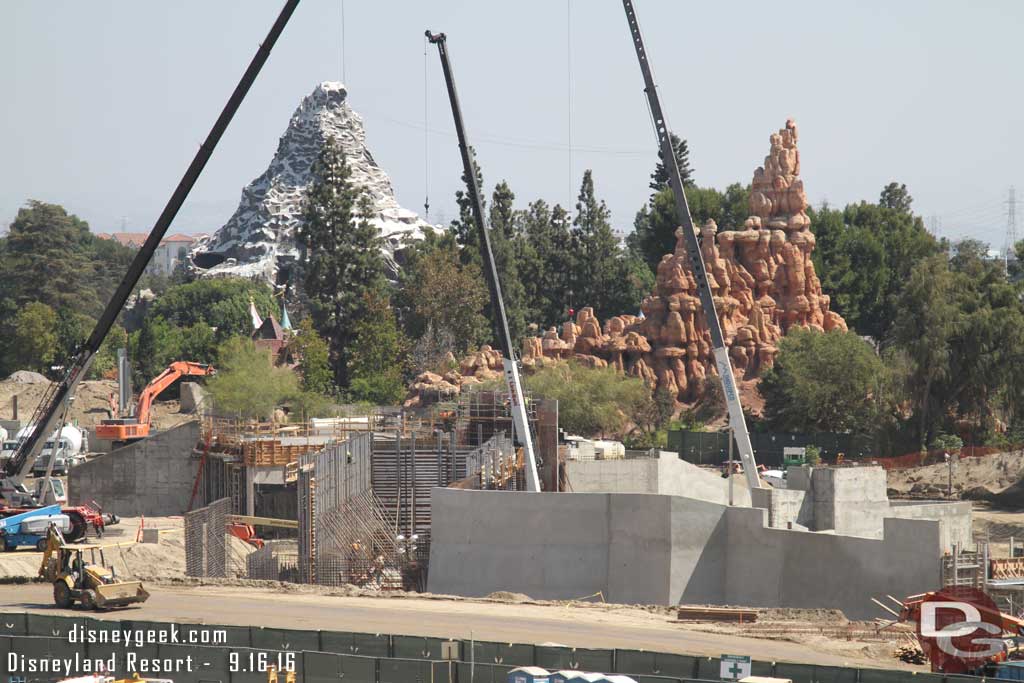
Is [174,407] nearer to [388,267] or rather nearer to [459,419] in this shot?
[459,419]

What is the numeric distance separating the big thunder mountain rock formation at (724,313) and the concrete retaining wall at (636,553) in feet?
138

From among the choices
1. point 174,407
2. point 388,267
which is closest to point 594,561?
point 174,407

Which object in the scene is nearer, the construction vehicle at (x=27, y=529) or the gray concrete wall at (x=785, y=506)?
the construction vehicle at (x=27, y=529)

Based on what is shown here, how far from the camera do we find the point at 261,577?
5028 centimetres

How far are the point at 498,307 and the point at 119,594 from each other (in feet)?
64.1

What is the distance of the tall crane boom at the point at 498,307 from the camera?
5050 centimetres

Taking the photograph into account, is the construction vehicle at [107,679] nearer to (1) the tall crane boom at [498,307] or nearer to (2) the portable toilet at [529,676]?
(2) the portable toilet at [529,676]

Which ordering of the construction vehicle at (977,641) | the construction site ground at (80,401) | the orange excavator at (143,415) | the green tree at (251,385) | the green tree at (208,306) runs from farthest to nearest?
the green tree at (208,306) → the construction site ground at (80,401) → the green tree at (251,385) → the orange excavator at (143,415) → the construction vehicle at (977,641)

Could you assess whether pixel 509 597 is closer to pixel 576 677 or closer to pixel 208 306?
pixel 576 677

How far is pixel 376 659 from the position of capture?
93.1ft

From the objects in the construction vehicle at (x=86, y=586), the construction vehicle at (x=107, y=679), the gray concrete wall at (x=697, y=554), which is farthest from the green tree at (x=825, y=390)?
the construction vehicle at (x=107, y=679)

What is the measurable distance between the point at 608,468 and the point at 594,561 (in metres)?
12.9

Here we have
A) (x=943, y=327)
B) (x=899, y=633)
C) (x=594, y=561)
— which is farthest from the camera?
(x=943, y=327)

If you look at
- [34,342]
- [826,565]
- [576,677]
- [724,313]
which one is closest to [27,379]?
[34,342]
